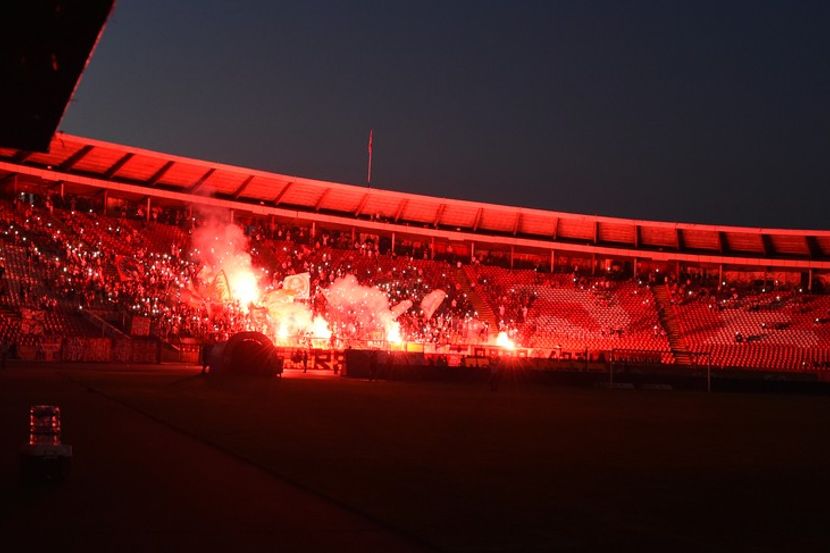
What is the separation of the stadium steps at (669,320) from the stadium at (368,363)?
29 cm

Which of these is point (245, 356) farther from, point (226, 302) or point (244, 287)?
point (244, 287)

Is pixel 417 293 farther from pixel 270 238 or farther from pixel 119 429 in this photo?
pixel 119 429

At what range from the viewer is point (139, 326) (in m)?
50.6

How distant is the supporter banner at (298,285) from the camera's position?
53906mm

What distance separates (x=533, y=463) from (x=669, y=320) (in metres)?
54.8

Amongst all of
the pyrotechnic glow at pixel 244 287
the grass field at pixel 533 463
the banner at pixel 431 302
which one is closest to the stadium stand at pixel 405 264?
the banner at pixel 431 302

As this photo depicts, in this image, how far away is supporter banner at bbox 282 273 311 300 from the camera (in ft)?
177

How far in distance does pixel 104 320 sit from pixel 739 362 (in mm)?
34492

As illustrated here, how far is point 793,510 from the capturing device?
11969 mm

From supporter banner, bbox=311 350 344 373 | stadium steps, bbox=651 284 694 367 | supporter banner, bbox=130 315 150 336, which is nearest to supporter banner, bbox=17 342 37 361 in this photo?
supporter banner, bbox=130 315 150 336

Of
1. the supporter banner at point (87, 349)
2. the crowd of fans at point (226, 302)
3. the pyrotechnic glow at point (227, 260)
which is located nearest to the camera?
the supporter banner at point (87, 349)

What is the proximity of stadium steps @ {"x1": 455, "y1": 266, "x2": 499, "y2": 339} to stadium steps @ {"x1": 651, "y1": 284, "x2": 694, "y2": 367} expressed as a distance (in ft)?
34.9

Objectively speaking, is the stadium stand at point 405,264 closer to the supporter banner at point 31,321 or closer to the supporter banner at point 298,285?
the supporter banner at point 31,321

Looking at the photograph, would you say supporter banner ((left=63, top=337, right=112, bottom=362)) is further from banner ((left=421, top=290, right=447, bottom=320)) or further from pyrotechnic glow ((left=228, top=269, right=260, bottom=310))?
banner ((left=421, top=290, right=447, bottom=320))
